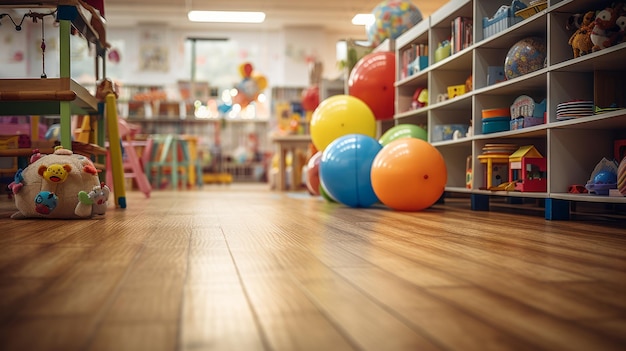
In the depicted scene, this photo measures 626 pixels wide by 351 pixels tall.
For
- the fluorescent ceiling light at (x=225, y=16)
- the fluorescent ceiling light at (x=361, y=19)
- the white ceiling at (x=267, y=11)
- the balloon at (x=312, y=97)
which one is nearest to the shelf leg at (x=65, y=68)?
the balloon at (x=312, y=97)

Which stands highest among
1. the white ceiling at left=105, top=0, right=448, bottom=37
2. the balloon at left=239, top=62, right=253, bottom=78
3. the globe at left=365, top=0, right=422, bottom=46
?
the white ceiling at left=105, top=0, right=448, bottom=37

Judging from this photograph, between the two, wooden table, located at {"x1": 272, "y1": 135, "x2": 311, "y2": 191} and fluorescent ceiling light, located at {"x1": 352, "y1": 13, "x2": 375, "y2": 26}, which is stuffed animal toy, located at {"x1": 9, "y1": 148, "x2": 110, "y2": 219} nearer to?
wooden table, located at {"x1": 272, "y1": 135, "x2": 311, "y2": 191}

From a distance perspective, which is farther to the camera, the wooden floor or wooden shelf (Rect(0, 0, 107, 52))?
wooden shelf (Rect(0, 0, 107, 52))

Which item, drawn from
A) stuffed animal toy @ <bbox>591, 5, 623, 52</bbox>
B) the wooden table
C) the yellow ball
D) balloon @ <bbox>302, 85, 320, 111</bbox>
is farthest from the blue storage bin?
the wooden table

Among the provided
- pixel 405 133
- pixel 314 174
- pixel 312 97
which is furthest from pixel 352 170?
pixel 312 97

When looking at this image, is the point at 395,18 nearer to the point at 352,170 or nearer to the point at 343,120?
the point at 343,120

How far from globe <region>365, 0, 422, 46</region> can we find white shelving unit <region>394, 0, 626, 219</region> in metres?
0.65

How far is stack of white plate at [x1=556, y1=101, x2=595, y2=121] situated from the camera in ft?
9.50

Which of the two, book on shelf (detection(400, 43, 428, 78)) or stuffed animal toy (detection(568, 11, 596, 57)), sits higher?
book on shelf (detection(400, 43, 428, 78))

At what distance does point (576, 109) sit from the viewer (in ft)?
9.56

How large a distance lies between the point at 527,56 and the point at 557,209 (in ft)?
2.78

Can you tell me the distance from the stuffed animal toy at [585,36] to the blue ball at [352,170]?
150cm

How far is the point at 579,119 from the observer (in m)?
2.82

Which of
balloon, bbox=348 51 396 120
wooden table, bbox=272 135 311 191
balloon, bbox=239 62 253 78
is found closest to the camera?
balloon, bbox=348 51 396 120
